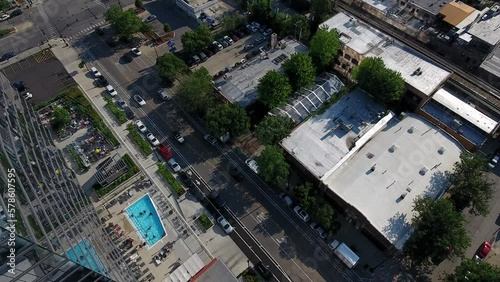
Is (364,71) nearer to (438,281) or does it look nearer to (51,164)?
(438,281)

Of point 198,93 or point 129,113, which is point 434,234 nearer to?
point 198,93

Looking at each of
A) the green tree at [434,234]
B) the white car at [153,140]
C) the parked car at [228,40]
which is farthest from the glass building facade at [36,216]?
the parked car at [228,40]

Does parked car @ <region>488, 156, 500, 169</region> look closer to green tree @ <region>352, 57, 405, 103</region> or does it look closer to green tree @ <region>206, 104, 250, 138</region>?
green tree @ <region>352, 57, 405, 103</region>

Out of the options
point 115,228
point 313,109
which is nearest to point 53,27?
point 115,228

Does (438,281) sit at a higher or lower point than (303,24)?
lower

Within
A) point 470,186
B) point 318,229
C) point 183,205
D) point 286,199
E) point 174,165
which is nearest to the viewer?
point 470,186

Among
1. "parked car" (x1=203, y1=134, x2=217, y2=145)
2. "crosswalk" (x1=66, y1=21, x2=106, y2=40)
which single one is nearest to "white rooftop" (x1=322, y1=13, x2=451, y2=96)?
"parked car" (x1=203, y1=134, x2=217, y2=145)

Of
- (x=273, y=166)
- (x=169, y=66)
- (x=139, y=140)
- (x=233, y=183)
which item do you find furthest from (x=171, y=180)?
(x=169, y=66)
